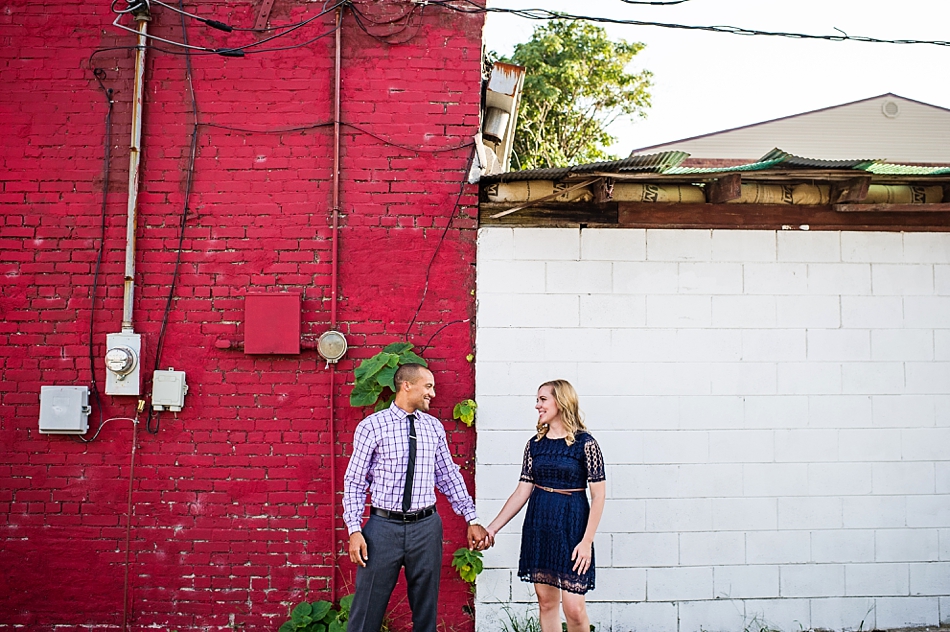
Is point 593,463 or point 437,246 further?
point 437,246

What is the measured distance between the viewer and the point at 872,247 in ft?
17.7

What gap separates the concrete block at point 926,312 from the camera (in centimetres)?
536

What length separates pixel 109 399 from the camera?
511cm

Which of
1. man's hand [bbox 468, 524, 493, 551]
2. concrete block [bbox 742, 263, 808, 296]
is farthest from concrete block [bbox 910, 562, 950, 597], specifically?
man's hand [bbox 468, 524, 493, 551]

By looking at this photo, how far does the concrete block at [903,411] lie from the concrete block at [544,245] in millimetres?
2341

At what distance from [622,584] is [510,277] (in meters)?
2.19

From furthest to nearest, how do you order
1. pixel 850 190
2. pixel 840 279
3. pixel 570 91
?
pixel 570 91, pixel 840 279, pixel 850 190

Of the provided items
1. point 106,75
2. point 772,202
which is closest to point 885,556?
point 772,202

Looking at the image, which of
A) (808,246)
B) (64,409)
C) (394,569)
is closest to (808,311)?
(808,246)

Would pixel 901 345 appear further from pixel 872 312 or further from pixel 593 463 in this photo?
pixel 593 463

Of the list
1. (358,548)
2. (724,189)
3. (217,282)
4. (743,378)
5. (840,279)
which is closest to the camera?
(358,548)

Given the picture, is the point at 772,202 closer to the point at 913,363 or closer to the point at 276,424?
the point at 913,363

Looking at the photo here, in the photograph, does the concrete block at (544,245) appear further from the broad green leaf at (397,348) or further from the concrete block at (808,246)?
the concrete block at (808,246)

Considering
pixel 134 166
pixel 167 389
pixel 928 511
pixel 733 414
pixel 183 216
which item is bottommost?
pixel 928 511
